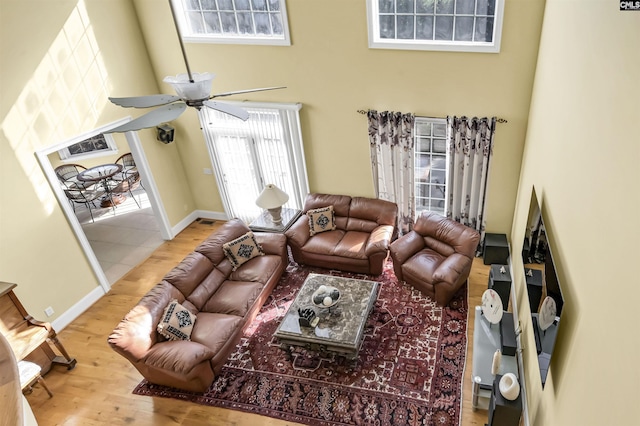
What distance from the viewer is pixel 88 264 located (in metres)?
6.29

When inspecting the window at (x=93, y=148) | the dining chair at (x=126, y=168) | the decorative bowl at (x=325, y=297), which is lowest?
the decorative bowl at (x=325, y=297)

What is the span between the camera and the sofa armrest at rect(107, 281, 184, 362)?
14.9 ft

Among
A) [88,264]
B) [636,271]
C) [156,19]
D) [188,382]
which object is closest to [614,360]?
[636,271]

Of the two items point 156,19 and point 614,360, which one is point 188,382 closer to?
point 614,360

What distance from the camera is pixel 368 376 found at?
4785 mm

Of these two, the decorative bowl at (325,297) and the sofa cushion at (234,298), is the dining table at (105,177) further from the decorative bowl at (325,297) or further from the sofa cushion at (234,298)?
the decorative bowl at (325,297)

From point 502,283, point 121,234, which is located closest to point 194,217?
point 121,234

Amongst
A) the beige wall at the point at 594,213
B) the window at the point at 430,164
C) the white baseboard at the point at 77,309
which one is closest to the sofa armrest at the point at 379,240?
the window at the point at 430,164

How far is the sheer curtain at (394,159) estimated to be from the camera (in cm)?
607

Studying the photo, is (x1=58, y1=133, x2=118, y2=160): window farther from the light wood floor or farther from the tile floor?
the light wood floor

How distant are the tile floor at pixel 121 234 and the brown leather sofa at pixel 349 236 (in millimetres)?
2926

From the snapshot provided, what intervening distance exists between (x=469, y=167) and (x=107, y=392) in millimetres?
5482

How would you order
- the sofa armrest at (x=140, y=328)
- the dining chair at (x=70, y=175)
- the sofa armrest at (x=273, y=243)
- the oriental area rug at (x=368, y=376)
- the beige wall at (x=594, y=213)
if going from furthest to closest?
the dining chair at (x=70, y=175)
the sofa armrest at (x=273, y=243)
the sofa armrest at (x=140, y=328)
the oriental area rug at (x=368, y=376)
the beige wall at (x=594, y=213)

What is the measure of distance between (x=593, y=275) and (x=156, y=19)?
6659 mm
